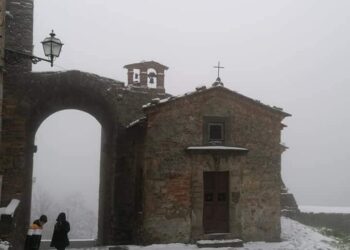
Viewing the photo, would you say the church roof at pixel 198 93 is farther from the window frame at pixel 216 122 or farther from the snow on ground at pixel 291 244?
the snow on ground at pixel 291 244

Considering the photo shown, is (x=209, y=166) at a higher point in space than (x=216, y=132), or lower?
lower

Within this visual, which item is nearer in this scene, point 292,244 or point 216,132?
point 292,244

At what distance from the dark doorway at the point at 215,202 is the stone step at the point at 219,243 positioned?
518mm

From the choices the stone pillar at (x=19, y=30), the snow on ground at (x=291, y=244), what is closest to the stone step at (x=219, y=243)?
the snow on ground at (x=291, y=244)

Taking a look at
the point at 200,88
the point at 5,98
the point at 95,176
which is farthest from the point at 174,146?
the point at 95,176

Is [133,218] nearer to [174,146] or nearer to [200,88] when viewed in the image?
[174,146]

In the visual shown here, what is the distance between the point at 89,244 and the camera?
60.3ft

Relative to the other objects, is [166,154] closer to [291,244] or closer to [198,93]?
[198,93]

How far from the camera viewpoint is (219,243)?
43.4 feet

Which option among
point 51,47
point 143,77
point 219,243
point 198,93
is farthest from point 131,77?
point 219,243

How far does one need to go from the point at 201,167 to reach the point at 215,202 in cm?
135

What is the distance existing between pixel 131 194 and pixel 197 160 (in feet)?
11.3

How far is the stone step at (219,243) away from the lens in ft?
42.8

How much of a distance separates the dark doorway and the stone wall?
252 mm
